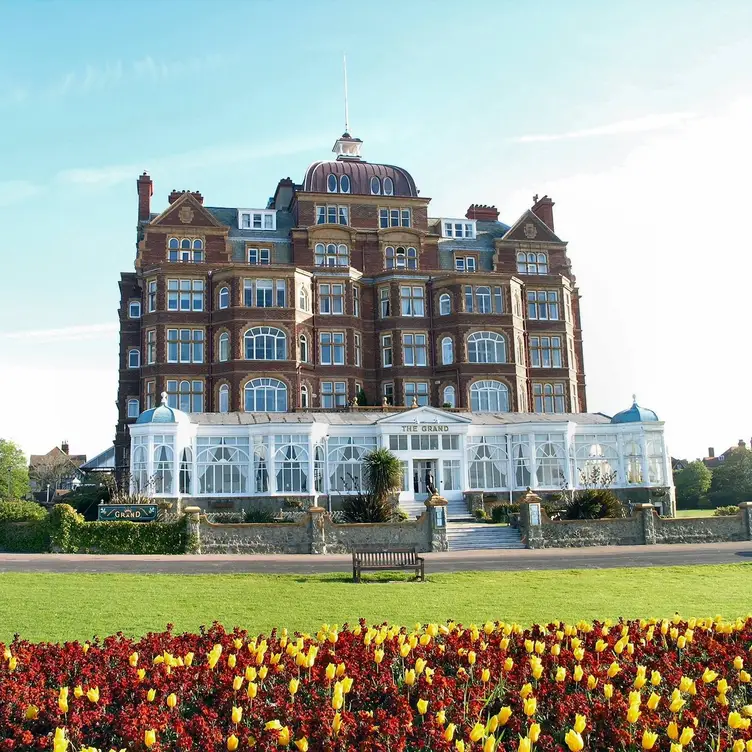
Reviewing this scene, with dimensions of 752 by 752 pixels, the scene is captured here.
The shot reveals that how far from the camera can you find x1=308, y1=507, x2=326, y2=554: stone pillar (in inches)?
1145

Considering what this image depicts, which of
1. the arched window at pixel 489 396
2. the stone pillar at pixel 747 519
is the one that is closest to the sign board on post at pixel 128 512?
the stone pillar at pixel 747 519

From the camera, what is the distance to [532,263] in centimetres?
5572

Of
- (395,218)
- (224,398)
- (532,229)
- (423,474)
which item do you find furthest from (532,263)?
(224,398)

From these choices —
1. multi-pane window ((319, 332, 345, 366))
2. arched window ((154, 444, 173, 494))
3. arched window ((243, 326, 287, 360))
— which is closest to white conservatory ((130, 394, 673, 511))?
arched window ((154, 444, 173, 494))

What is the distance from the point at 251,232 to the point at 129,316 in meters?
9.59

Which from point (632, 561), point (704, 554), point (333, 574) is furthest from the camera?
point (704, 554)

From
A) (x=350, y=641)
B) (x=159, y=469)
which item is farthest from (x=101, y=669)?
(x=159, y=469)

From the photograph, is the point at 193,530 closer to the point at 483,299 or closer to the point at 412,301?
the point at 412,301

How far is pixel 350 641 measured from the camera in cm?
941

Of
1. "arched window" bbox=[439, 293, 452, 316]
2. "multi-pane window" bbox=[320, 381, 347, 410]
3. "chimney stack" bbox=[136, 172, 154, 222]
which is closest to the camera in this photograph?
"multi-pane window" bbox=[320, 381, 347, 410]

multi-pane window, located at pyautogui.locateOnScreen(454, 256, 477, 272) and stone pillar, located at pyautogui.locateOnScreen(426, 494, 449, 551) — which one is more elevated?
multi-pane window, located at pyautogui.locateOnScreen(454, 256, 477, 272)

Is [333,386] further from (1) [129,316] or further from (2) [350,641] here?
(2) [350,641]

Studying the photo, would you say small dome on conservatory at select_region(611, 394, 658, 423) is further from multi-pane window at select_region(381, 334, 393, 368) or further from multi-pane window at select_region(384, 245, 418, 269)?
multi-pane window at select_region(384, 245, 418, 269)

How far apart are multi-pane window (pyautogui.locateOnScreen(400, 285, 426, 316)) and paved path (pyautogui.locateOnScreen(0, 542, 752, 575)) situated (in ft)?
80.2
